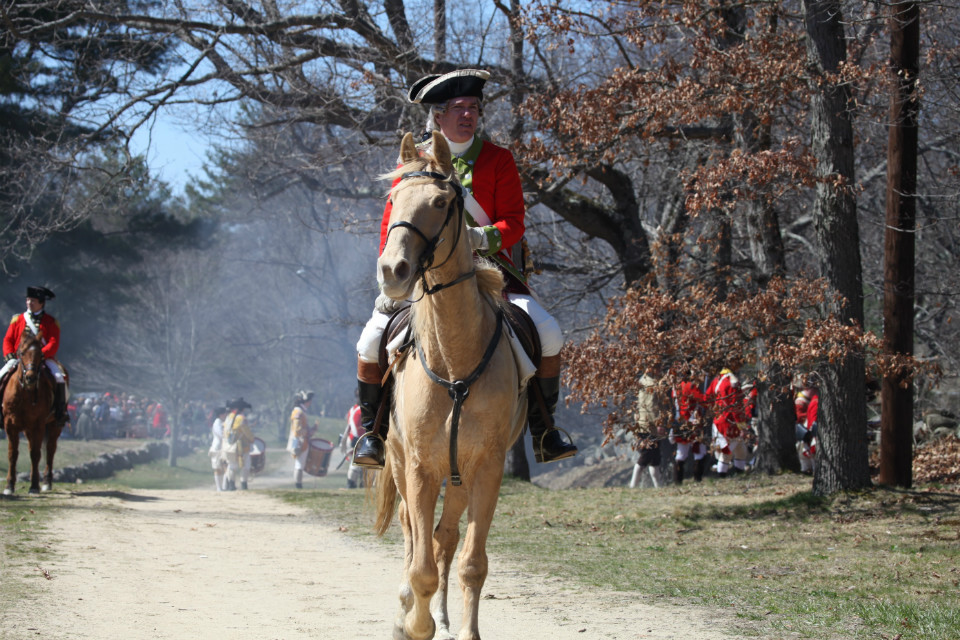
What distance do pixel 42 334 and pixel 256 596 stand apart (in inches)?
369

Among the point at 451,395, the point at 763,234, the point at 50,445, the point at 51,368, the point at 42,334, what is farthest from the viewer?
the point at 50,445

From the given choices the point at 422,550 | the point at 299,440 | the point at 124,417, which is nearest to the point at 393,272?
the point at 422,550

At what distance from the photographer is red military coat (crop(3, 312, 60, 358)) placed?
50.7 feet

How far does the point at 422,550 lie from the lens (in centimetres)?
545

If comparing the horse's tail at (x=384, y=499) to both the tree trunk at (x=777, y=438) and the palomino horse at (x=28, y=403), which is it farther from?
the tree trunk at (x=777, y=438)

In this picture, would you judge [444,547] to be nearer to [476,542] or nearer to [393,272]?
[476,542]

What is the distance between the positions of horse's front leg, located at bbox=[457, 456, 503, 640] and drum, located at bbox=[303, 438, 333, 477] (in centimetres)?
2148

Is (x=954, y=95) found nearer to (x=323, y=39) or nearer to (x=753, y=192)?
(x=753, y=192)

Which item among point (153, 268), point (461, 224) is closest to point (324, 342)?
point (153, 268)

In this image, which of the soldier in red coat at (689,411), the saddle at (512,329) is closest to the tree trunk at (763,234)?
the soldier in red coat at (689,411)

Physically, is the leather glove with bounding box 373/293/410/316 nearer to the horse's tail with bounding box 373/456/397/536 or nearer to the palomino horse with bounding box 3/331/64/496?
the horse's tail with bounding box 373/456/397/536

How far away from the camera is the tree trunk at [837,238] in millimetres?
12234

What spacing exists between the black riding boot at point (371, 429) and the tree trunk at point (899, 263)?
8.28m

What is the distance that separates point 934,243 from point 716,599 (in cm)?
1828
